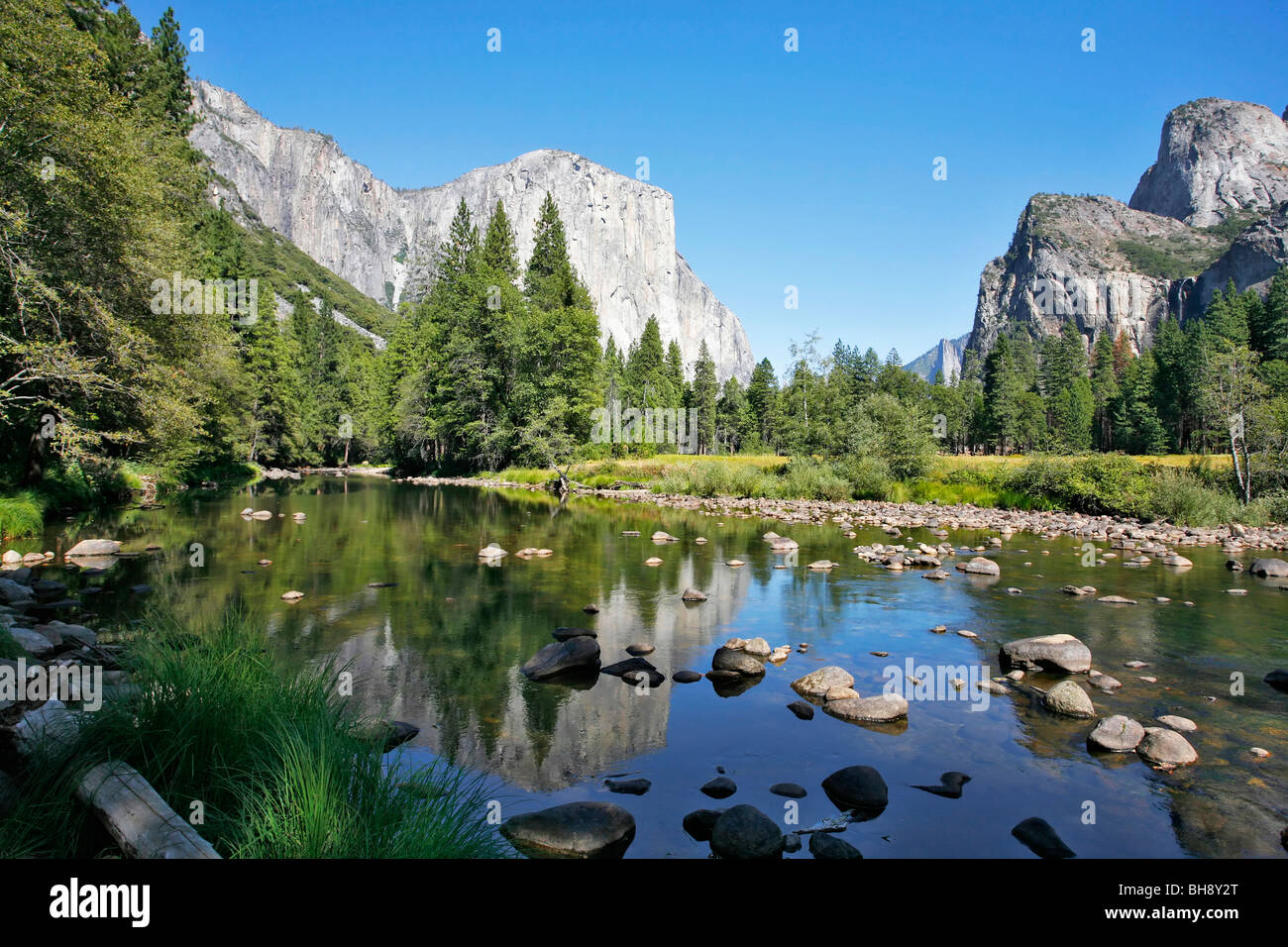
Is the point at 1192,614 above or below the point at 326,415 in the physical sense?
below

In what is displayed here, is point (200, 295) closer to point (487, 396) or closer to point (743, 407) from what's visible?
point (487, 396)

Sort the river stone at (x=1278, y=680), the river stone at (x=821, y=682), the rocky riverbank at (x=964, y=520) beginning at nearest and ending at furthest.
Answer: the river stone at (x=821, y=682)
the river stone at (x=1278, y=680)
the rocky riverbank at (x=964, y=520)

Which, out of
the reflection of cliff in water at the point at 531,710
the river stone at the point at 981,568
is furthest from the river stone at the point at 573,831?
the river stone at the point at 981,568

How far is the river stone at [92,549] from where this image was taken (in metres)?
18.2

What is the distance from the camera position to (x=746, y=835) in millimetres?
5578

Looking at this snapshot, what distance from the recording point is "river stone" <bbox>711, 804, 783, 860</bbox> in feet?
17.9

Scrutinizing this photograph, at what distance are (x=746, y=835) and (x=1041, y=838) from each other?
2.85 metres

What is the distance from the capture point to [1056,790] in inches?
277

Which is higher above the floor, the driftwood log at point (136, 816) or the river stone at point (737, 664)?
the driftwood log at point (136, 816)

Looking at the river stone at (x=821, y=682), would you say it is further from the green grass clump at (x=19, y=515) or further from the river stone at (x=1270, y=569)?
the green grass clump at (x=19, y=515)

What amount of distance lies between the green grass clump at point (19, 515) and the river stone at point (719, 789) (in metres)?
23.6

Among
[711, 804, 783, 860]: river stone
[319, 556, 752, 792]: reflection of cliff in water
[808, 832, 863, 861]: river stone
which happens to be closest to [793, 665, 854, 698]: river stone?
[319, 556, 752, 792]: reflection of cliff in water

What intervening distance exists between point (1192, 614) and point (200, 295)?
36606 mm
